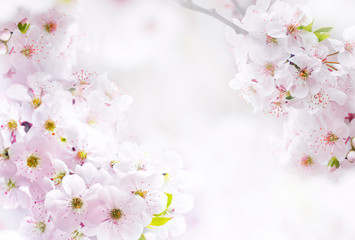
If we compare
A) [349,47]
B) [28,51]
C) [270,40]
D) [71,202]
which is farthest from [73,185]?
[349,47]

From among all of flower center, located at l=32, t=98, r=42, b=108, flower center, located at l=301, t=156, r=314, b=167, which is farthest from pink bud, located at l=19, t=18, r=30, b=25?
flower center, located at l=301, t=156, r=314, b=167

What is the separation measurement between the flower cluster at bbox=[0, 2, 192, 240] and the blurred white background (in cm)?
21

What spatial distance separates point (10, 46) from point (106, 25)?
31 cm

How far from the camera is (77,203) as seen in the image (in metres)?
0.71

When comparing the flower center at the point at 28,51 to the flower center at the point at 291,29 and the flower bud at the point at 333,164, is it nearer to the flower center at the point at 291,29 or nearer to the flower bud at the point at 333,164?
the flower center at the point at 291,29

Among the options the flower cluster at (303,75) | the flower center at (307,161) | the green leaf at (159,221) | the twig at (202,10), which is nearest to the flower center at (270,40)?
the flower cluster at (303,75)

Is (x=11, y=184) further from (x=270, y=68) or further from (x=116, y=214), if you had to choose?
(x=270, y=68)

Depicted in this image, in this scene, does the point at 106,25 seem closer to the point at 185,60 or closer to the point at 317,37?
the point at 185,60

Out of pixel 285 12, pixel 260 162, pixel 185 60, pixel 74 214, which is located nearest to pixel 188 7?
pixel 185 60

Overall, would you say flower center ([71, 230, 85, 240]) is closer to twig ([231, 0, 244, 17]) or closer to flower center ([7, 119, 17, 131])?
flower center ([7, 119, 17, 131])

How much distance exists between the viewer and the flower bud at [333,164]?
0.83 m

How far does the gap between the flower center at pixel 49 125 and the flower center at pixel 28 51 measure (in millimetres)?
148

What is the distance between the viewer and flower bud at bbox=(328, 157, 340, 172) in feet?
2.72

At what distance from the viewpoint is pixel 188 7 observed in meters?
1.00
